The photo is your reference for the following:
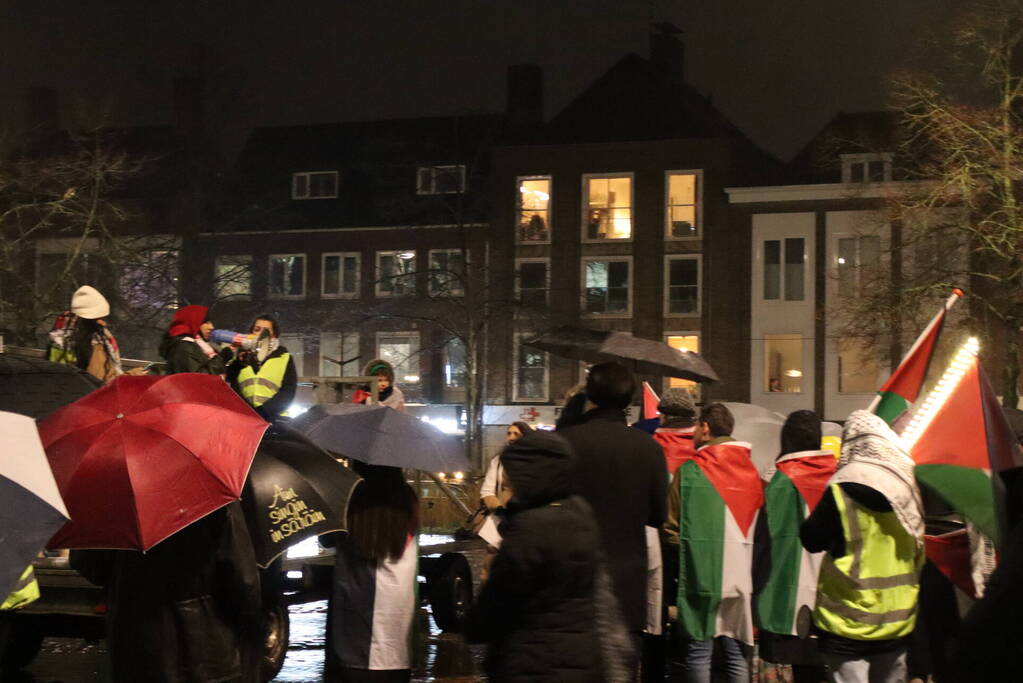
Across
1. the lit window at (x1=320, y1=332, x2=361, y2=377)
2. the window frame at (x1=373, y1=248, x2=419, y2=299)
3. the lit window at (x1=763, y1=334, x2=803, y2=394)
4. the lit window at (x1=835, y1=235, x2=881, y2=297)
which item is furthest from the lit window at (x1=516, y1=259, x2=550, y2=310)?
the lit window at (x1=835, y1=235, x2=881, y2=297)

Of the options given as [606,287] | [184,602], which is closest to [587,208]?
[606,287]

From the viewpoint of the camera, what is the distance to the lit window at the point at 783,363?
46.9 metres

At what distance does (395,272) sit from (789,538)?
44.5 meters

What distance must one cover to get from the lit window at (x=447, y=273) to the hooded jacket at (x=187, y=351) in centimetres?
3647

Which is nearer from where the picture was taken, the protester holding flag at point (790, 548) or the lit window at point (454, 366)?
the protester holding flag at point (790, 548)

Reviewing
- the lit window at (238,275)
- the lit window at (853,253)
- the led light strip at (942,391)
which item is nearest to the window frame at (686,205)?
the lit window at (853,253)

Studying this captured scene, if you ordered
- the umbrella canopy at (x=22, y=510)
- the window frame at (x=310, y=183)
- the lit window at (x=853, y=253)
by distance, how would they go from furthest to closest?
the window frame at (x=310, y=183), the lit window at (x=853, y=253), the umbrella canopy at (x=22, y=510)

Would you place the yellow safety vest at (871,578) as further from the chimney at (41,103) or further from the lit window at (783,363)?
the chimney at (41,103)

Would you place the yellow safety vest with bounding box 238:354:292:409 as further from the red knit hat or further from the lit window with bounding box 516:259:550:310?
the lit window with bounding box 516:259:550:310

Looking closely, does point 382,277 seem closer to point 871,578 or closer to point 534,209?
point 534,209

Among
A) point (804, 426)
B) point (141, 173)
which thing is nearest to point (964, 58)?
point (804, 426)

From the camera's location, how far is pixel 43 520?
4.66m

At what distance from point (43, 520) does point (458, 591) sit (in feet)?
26.7

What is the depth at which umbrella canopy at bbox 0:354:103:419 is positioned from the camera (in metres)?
9.62
